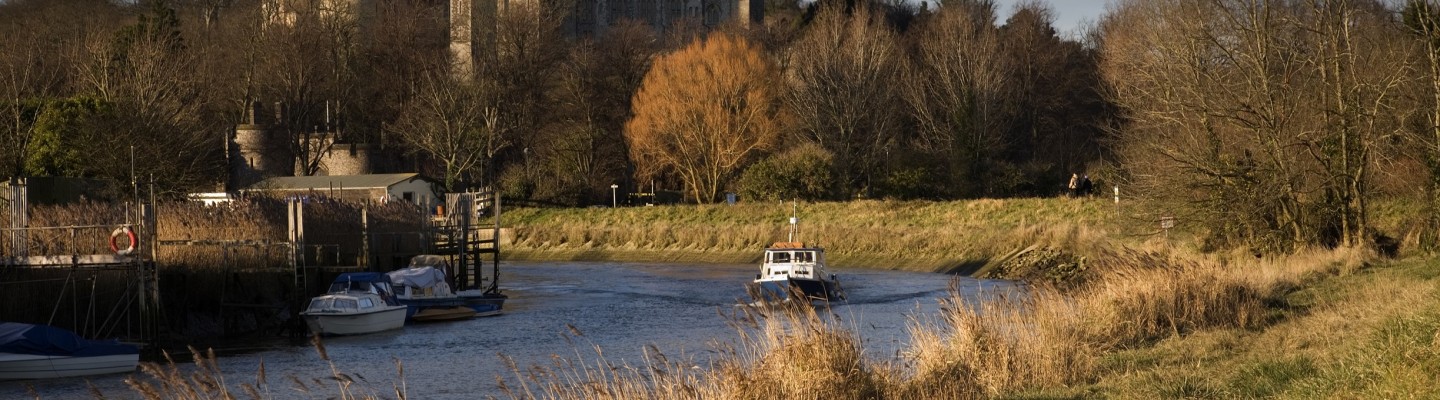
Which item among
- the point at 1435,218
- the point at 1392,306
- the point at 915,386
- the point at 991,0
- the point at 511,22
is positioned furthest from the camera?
the point at 991,0

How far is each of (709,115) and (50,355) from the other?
54369mm

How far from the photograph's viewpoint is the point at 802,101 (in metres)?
83.2

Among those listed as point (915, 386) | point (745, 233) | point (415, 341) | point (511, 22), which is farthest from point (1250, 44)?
point (511, 22)

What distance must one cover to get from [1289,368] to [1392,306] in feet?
14.6

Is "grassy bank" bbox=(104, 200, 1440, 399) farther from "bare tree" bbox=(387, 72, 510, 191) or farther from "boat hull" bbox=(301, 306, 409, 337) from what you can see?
"bare tree" bbox=(387, 72, 510, 191)

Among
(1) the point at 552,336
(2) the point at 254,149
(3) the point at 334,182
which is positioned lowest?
(1) the point at 552,336

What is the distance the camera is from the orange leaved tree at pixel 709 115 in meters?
79.9

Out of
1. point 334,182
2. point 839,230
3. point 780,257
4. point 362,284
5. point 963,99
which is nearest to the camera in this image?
point 362,284

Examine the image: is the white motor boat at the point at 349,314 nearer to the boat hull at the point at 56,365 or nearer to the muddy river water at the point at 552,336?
the muddy river water at the point at 552,336

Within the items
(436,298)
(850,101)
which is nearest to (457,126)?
(850,101)

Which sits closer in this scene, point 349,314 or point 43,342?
point 43,342

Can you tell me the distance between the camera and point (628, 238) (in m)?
71.4

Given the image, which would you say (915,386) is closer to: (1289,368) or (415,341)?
(1289,368)

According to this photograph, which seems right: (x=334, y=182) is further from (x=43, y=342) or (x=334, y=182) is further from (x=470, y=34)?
(x=43, y=342)
